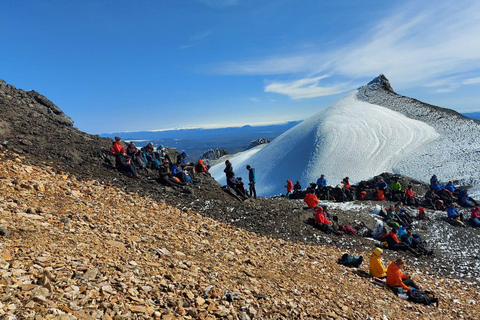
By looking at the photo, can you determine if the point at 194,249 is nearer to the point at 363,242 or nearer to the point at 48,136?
the point at 363,242

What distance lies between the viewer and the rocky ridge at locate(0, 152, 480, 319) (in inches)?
158

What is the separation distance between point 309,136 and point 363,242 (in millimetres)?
25890

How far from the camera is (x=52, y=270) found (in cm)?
428

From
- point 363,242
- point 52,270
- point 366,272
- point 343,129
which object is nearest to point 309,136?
point 343,129

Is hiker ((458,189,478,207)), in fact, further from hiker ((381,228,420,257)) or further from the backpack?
the backpack

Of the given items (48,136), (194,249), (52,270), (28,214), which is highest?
(48,136)

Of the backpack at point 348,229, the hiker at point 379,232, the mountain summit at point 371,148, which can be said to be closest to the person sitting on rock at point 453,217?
the hiker at point 379,232

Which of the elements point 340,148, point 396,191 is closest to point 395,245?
point 396,191

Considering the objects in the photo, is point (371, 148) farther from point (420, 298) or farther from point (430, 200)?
point (420, 298)

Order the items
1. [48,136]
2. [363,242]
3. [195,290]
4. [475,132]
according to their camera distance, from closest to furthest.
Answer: [195,290], [363,242], [48,136], [475,132]

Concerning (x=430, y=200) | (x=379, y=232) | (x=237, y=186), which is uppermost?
(x=237, y=186)

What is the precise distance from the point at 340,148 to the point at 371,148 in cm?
348

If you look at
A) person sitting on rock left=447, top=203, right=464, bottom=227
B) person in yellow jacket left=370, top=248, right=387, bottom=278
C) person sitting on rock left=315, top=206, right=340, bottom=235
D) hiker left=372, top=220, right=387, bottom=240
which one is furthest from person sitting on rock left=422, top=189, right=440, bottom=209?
person in yellow jacket left=370, top=248, right=387, bottom=278

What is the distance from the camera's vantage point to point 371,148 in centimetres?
3228
